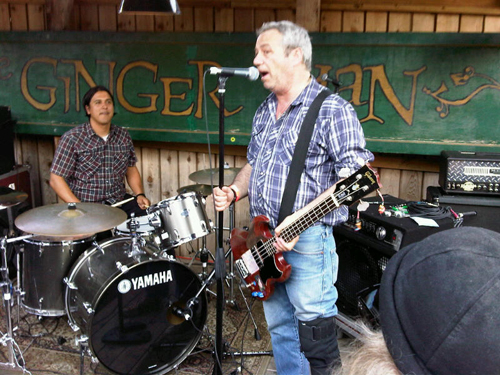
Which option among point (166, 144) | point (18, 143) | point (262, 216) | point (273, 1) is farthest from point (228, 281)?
point (18, 143)

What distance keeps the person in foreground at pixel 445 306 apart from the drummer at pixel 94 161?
3153 mm

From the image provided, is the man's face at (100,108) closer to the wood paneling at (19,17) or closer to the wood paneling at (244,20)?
the wood paneling at (244,20)

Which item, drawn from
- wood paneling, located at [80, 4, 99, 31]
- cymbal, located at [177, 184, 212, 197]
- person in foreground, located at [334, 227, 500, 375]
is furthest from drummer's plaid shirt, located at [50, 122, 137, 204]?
person in foreground, located at [334, 227, 500, 375]

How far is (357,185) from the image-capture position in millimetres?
1890

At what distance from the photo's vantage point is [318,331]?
2.13 meters

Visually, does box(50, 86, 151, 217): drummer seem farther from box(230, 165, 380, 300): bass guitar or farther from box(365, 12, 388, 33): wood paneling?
box(365, 12, 388, 33): wood paneling

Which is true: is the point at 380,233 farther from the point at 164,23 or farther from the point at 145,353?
the point at 164,23

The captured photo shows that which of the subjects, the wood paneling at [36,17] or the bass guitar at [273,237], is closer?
the bass guitar at [273,237]

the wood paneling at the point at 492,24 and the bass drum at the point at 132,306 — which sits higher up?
the wood paneling at the point at 492,24

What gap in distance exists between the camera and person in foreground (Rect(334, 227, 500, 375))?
604mm

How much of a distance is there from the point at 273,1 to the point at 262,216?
2.17 m

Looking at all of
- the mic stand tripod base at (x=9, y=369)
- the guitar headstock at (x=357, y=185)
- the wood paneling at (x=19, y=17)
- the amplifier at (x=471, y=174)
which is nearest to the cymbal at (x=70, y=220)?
the mic stand tripod base at (x=9, y=369)

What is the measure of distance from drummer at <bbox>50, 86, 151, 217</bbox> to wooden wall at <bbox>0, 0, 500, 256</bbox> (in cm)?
58

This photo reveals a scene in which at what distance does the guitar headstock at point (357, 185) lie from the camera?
188 centimetres
